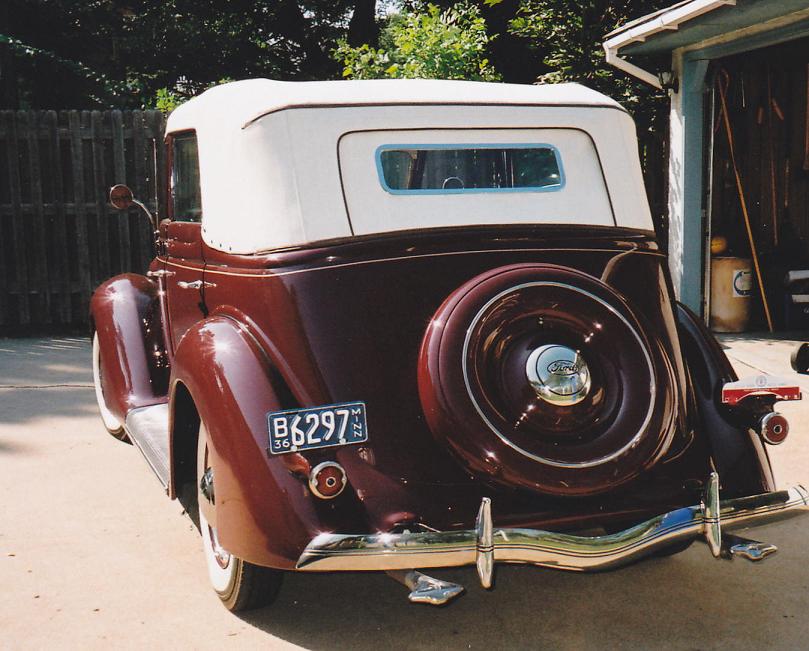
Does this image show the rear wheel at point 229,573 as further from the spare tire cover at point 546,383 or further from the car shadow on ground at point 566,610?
the spare tire cover at point 546,383

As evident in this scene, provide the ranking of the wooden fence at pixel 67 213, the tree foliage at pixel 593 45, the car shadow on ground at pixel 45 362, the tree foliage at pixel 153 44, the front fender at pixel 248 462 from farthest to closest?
the tree foliage at pixel 153 44 < the tree foliage at pixel 593 45 < the wooden fence at pixel 67 213 < the car shadow on ground at pixel 45 362 < the front fender at pixel 248 462

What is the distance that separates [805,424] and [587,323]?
3147 millimetres

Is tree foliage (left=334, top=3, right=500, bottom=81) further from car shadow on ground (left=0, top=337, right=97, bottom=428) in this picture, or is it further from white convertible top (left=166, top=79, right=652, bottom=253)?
white convertible top (left=166, top=79, right=652, bottom=253)

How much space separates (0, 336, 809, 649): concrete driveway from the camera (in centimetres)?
316

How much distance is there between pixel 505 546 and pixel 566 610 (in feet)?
2.47

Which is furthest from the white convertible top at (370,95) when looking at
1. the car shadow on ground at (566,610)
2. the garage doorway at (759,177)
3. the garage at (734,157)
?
the garage doorway at (759,177)

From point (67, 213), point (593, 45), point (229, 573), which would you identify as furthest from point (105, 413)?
point (593, 45)

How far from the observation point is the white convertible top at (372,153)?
3291 millimetres

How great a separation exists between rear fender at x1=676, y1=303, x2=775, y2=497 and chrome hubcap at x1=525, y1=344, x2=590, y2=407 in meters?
0.59

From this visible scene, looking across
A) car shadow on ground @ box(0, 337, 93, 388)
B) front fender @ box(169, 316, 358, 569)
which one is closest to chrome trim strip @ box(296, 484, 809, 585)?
front fender @ box(169, 316, 358, 569)

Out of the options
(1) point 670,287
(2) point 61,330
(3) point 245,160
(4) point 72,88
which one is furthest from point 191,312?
(4) point 72,88

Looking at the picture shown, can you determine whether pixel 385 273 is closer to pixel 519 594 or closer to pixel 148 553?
pixel 519 594

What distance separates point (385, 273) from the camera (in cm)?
320

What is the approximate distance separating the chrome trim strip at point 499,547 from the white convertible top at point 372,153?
1.03 meters
